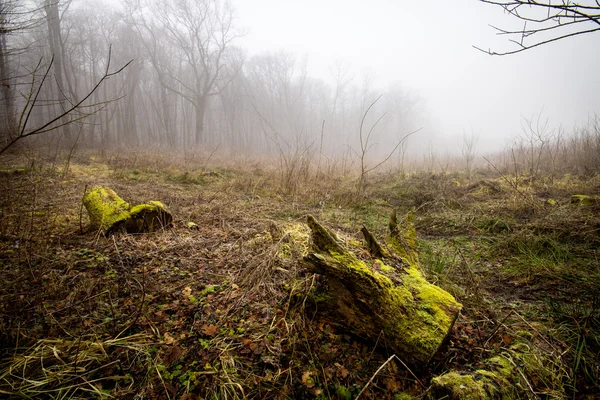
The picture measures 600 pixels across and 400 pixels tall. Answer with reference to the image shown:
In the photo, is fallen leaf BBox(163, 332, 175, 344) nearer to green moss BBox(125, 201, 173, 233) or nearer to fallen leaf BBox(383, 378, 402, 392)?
fallen leaf BBox(383, 378, 402, 392)

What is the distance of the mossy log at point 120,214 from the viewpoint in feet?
9.72

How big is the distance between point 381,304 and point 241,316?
0.97 metres

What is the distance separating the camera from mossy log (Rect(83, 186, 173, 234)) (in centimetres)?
296

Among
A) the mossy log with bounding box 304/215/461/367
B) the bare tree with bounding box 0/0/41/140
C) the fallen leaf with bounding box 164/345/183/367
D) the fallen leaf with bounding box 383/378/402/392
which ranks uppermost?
the bare tree with bounding box 0/0/41/140

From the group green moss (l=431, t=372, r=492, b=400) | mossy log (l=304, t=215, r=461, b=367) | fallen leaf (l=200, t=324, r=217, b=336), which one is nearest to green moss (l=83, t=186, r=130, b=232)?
fallen leaf (l=200, t=324, r=217, b=336)

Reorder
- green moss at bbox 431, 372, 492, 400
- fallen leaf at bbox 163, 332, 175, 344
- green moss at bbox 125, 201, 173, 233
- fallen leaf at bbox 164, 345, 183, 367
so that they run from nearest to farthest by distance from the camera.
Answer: green moss at bbox 431, 372, 492, 400 → fallen leaf at bbox 164, 345, 183, 367 → fallen leaf at bbox 163, 332, 175, 344 → green moss at bbox 125, 201, 173, 233

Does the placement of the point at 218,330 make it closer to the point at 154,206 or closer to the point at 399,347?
the point at 399,347

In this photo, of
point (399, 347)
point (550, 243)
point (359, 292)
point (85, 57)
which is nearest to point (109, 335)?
point (359, 292)

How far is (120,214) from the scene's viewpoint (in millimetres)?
3039

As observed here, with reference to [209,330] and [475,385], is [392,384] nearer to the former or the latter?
[475,385]

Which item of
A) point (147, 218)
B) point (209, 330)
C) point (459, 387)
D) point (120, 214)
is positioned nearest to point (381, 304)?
point (459, 387)

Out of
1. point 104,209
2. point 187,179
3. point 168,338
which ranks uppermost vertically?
point 187,179

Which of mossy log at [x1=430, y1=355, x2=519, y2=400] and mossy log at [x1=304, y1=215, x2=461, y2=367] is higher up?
mossy log at [x1=304, y1=215, x2=461, y2=367]

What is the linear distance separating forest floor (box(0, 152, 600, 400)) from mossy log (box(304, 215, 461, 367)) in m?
0.09
